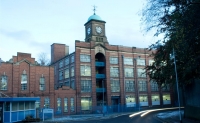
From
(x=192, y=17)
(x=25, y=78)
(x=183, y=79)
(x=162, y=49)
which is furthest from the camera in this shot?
(x=25, y=78)

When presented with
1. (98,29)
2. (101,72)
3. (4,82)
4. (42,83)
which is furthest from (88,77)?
(4,82)

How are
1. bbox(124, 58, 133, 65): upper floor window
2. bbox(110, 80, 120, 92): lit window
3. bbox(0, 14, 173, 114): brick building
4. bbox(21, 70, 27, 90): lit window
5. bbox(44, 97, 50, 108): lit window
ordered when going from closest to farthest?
bbox(21, 70, 27, 90): lit window → bbox(0, 14, 173, 114): brick building → bbox(44, 97, 50, 108): lit window → bbox(110, 80, 120, 92): lit window → bbox(124, 58, 133, 65): upper floor window

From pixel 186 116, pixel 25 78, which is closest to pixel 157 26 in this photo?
pixel 186 116

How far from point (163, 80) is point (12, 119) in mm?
21849

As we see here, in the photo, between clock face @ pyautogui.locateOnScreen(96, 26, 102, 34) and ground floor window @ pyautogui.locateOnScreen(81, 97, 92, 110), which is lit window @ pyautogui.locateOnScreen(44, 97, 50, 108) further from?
clock face @ pyautogui.locateOnScreen(96, 26, 102, 34)

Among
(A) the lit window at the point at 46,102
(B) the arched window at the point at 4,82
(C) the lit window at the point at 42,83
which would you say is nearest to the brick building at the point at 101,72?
(A) the lit window at the point at 46,102

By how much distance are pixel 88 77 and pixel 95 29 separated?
13.0m

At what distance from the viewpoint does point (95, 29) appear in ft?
191

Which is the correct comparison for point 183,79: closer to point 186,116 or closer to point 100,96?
point 186,116

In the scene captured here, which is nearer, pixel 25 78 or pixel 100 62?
pixel 25 78

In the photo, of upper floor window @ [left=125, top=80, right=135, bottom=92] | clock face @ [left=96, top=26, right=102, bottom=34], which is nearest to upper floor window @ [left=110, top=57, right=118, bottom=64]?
upper floor window @ [left=125, top=80, right=135, bottom=92]

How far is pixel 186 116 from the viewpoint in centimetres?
2980

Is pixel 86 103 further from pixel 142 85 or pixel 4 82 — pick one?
pixel 4 82

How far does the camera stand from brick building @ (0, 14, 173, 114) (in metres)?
42.3
